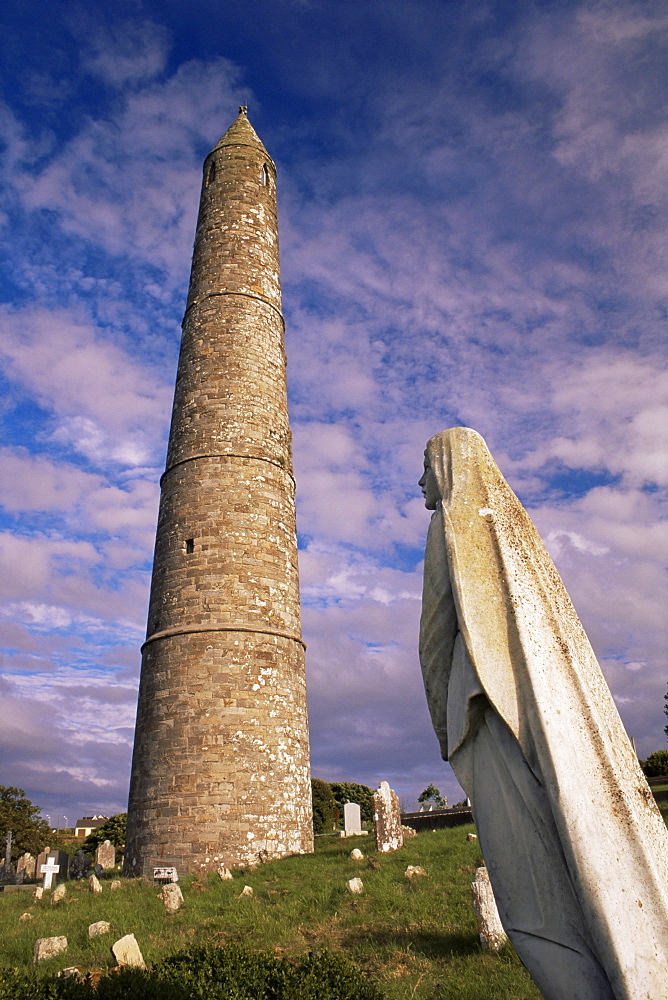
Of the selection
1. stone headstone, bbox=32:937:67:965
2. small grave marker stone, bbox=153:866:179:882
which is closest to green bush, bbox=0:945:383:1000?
stone headstone, bbox=32:937:67:965

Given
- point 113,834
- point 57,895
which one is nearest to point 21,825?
point 113,834

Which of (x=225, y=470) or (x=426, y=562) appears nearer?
(x=426, y=562)

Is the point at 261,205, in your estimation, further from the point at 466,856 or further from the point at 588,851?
the point at 588,851

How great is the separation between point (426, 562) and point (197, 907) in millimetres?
8728

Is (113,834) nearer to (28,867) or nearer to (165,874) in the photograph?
(28,867)

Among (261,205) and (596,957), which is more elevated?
(261,205)

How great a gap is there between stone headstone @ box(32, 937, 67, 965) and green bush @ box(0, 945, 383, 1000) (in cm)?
287

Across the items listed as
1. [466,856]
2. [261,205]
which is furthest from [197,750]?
[261,205]

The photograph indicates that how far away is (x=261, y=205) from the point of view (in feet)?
64.3

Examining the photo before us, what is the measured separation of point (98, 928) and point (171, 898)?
5.85 feet

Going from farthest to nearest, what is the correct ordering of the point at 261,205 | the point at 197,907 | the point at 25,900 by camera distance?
the point at 261,205 < the point at 25,900 < the point at 197,907

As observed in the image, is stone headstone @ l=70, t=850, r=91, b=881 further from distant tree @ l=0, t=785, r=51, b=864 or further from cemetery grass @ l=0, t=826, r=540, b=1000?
distant tree @ l=0, t=785, r=51, b=864

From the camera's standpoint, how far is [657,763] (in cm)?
2852

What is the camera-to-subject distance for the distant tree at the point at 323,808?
37.7 m
